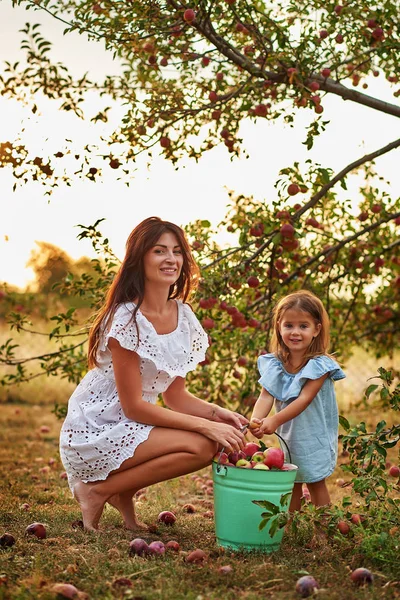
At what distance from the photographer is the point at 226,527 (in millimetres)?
2732

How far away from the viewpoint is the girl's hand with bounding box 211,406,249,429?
3004mm

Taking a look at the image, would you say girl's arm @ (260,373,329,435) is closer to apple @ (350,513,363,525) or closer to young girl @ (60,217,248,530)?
young girl @ (60,217,248,530)

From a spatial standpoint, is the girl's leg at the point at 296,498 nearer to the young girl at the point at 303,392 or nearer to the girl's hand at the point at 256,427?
the young girl at the point at 303,392

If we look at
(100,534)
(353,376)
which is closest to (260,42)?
(100,534)

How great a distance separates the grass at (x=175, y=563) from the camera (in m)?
2.26

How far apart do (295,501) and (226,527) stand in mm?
593

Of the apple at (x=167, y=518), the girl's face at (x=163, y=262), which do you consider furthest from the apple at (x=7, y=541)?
the girl's face at (x=163, y=262)

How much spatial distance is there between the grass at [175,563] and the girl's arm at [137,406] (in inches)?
16.5

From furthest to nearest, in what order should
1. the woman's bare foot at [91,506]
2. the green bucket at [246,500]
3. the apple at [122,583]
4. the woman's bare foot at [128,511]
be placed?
the woman's bare foot at [128,511], the woman's bare foot at [91,506], the green bucket at [246,500], the apple at [122,583]

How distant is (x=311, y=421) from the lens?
3191 mm

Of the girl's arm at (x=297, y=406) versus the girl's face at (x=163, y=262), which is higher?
the girl's face at (x=163, y=262)

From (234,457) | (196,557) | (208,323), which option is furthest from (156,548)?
(208,323)

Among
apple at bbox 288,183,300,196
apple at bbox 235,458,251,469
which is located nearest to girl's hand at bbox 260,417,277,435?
apple at bbox 235,458,251,469

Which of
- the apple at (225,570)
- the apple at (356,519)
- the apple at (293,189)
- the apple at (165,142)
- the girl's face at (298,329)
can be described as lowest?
the apple at (225,570)
